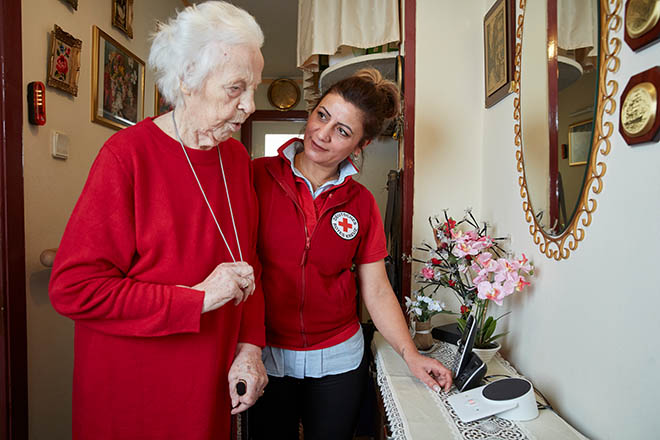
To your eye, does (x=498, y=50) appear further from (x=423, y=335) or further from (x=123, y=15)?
(x=123, y=15)

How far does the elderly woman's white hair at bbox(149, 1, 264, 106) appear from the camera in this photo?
0.87m

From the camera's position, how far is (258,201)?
1247 millimetres

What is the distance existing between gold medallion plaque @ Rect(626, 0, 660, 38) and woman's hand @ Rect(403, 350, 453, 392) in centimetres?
88

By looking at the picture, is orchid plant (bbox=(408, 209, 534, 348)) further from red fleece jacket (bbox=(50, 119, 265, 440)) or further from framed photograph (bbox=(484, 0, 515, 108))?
red fleece jacket (bbox=(50, 119, 265, 440))

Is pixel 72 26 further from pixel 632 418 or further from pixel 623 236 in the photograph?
pixel 632 418

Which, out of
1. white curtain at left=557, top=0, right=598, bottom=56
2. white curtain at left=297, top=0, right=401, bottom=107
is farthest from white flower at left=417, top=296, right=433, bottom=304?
white curtain at left=297, top=0, right=401, bottom=107

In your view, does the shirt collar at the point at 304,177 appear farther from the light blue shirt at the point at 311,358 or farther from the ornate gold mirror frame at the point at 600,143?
the ornate gold mirror frame at the point at 600,143

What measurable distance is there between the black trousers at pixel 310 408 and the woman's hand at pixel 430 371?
17cm

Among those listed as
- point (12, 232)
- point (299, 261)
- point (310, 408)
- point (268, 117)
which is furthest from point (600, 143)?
point (268, 117)

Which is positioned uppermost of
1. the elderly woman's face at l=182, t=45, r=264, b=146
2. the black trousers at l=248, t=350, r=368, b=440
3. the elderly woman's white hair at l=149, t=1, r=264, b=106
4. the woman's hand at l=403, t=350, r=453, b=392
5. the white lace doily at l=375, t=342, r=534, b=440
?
the elderly woman's white hair at l=149, t=1, r=264, b=106

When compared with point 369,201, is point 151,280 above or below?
below

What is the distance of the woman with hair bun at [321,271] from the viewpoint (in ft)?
4.07

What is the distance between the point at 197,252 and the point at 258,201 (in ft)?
1.16

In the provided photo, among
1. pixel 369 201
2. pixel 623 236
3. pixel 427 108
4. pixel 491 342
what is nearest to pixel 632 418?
pixel 623 236
